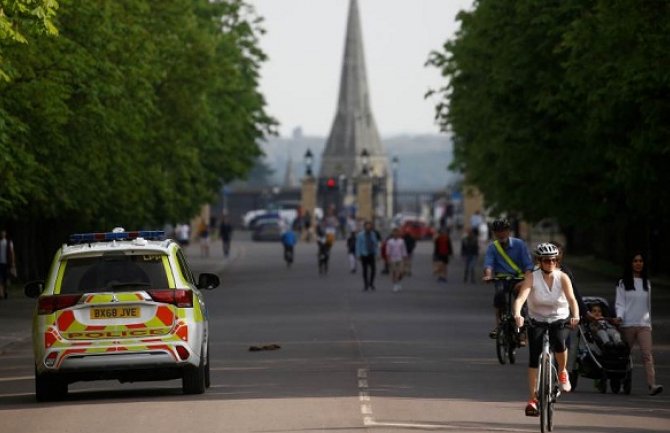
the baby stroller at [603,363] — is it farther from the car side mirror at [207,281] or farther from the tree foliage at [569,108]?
the tree foliage at [569,108]

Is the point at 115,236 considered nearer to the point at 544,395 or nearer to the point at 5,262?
the point at 544,395

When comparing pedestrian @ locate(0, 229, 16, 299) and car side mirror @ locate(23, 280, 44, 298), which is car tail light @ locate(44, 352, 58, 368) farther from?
pedestrian @ locate(0, 229, 16, 299)

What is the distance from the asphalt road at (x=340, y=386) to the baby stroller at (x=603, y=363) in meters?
0.21

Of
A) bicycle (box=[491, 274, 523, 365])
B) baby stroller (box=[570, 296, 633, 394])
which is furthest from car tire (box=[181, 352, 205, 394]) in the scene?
bicycle (box=[491, 274, 523, 365])

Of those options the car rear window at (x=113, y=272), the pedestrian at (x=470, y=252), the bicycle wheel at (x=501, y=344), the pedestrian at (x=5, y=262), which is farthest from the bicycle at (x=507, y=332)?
the pedestrian at (x=470, y=252)

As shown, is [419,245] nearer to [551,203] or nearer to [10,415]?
[551,203]

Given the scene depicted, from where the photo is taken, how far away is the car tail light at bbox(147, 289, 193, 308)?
20.6m

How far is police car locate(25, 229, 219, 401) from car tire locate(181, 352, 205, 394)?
0.06 ft

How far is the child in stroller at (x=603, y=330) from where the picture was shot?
872 inches

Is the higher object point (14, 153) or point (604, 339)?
point (14, 153)

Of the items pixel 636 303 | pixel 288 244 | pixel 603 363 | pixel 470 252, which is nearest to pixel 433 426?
pixel 603 363

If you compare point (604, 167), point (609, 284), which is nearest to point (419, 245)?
point (609, 284)

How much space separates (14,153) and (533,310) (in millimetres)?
21781

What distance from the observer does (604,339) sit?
875 inches
